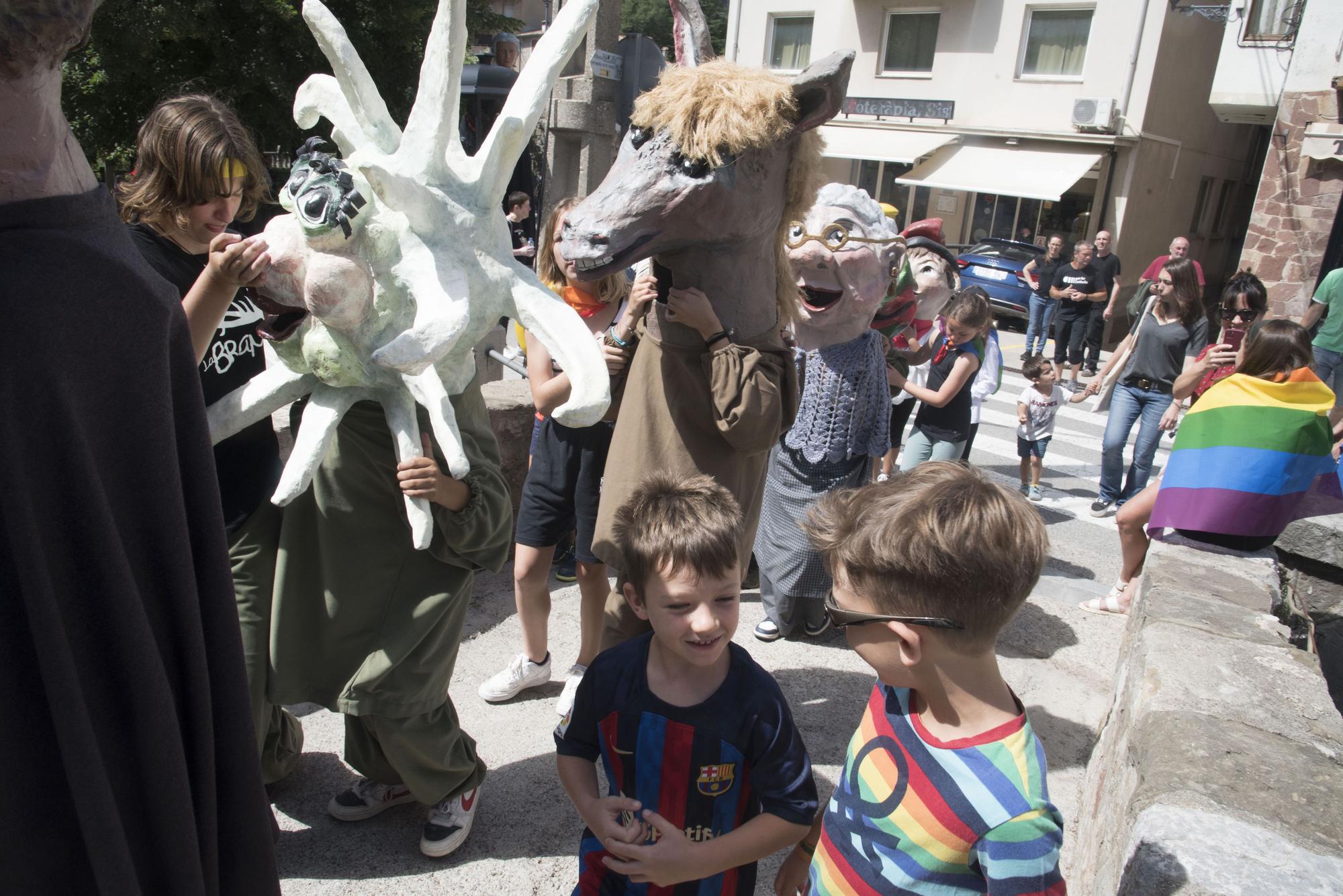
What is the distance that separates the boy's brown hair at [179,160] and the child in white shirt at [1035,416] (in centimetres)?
517

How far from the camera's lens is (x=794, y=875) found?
186cm

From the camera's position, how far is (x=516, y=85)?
2.07 meters

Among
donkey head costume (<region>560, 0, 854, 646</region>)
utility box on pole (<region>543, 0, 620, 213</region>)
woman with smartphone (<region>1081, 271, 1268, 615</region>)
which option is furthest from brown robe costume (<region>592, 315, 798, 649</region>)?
utility box on pole (<region>543, 0, 620, 213</region>)

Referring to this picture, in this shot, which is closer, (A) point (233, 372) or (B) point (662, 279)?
(A) point (233, 372)

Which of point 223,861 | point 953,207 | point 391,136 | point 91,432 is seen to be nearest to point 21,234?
point 91,432

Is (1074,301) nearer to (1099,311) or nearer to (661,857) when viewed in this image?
(1099,311)

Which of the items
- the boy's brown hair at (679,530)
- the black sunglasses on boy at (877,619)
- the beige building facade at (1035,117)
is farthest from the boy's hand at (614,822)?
the beige building facade at (1035,117)

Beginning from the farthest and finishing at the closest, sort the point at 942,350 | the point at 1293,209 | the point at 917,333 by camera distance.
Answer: the point at 1293,209, the point at 942,350, the point at 917,333

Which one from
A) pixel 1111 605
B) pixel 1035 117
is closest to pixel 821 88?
pixel 1111 605

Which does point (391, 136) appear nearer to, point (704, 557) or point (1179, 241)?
point (704, 557)

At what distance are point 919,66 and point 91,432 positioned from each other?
2039 centimetres

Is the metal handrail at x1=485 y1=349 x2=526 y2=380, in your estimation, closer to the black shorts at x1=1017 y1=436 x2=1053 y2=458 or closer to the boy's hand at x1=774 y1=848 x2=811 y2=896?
the boy's hand at x1=774 y1=848 x2=811 y2=896

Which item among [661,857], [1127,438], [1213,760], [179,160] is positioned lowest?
[1127,438]

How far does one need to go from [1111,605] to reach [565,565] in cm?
255
